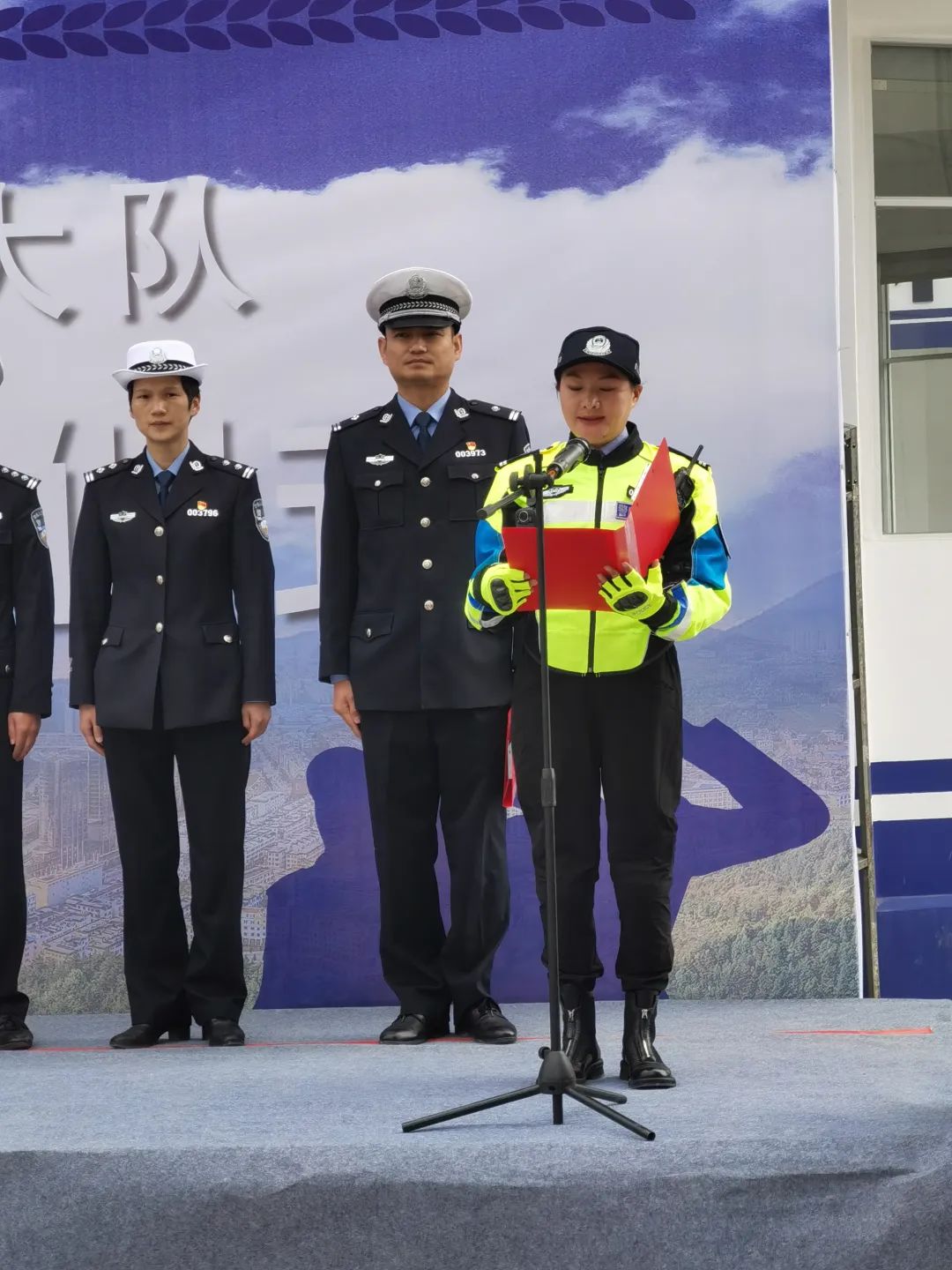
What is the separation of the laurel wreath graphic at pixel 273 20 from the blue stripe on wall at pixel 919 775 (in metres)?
2.38

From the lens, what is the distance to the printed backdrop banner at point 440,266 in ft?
14.9

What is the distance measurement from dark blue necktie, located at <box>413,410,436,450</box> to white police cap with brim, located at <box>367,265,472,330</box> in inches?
9.0

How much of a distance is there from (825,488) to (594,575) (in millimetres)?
1828

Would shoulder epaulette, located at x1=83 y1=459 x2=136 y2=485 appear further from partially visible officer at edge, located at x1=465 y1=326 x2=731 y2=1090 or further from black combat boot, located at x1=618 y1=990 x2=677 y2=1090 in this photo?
black combat boot, located at x1=618 y1=990 x2=677 y2=1090

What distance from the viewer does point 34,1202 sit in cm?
259

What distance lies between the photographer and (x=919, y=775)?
5.13m

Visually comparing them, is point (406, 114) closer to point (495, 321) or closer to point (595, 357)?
point (495, 321)

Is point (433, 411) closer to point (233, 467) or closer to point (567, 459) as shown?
point (233, 467)

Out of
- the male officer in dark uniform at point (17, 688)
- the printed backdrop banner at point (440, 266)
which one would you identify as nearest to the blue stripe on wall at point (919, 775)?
the printed backdrop banner at point (440, 266)

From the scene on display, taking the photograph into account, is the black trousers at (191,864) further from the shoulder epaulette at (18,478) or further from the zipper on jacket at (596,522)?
the zipper on jacket at (596,522)

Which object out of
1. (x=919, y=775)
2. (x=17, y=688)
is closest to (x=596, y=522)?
(x=17, y=688)

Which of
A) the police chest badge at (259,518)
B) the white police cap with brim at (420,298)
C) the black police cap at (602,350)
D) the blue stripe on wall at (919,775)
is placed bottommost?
the blue stripe on wall at (919,775)

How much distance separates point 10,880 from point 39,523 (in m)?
0.88

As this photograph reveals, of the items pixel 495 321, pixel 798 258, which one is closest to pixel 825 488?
pixel 798 258
